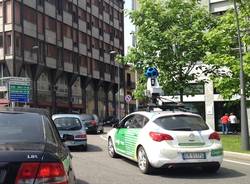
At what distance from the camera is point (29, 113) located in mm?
6883

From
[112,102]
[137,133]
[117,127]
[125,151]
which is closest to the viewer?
[137,133]

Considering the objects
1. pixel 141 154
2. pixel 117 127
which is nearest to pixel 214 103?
pixel 117 127

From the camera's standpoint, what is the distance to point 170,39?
90.4 ft

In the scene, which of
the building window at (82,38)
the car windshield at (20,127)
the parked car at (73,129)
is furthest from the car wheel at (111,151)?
the building window at (82,38)

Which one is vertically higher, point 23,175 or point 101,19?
point 101,19

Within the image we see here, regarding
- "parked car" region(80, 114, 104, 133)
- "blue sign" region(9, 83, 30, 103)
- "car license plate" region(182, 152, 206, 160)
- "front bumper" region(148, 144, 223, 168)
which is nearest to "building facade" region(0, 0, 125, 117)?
"blue sign" region(9, 83, 30, 103)

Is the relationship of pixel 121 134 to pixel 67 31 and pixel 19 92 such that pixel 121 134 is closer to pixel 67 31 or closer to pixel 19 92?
pixel 19 92

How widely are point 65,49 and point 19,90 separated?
18135 mm

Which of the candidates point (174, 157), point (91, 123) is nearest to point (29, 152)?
point (174, 157)

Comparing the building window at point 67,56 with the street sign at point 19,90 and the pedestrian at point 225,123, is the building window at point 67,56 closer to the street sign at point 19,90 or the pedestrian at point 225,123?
the street sign at point 19,90

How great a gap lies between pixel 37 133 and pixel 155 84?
1737 centimetres

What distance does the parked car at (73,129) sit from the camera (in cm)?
1919

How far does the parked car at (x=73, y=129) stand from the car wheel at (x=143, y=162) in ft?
20.5

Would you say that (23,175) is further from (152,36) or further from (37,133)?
(152,36)
